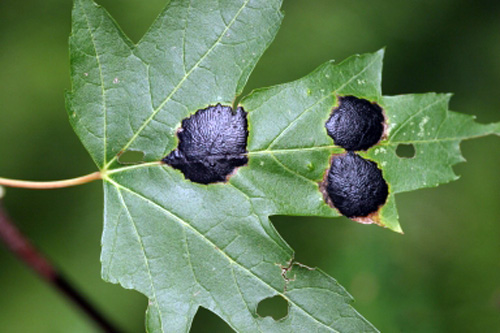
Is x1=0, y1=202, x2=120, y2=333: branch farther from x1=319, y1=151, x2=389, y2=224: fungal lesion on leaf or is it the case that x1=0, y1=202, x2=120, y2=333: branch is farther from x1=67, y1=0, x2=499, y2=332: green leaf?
x1=319, y1=151, x2=389, y2=224: fungal lesion on leaf

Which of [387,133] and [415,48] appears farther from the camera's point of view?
[415,48]

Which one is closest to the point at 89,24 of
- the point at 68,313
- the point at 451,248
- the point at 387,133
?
the point at 387,133

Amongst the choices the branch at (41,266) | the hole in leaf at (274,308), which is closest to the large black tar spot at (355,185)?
the branch at (41,266)

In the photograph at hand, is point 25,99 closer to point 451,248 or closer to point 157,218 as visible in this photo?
point 157,218

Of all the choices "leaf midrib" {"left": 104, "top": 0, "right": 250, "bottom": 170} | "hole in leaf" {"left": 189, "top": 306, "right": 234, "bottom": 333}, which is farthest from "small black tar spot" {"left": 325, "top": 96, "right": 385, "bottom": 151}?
"hole in leaf" {"left": 189, "top": 306, "right": 234, "bottom": 333}

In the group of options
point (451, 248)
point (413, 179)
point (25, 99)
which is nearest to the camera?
point (413, 179)

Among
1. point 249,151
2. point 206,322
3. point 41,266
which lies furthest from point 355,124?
point 206,322
